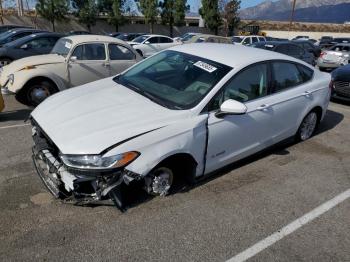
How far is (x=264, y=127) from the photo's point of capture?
4691 mm

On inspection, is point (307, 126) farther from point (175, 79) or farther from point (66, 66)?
point (66, 66)

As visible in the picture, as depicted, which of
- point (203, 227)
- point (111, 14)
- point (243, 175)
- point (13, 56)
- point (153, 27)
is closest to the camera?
point (203, 227)

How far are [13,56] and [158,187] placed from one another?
29.3 feet

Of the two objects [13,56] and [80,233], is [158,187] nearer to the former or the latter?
[80,233]

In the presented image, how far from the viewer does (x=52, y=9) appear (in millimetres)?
33250

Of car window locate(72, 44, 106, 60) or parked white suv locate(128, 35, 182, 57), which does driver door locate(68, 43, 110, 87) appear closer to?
car window locate(72, 44, 106, 60)

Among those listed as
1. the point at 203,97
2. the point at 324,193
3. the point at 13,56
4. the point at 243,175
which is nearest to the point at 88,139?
the point at 203,97

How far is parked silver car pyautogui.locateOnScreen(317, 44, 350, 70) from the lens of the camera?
51.5 feet

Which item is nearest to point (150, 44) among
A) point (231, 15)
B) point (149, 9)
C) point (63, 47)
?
point (63, 47)

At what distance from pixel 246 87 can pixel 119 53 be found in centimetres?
466

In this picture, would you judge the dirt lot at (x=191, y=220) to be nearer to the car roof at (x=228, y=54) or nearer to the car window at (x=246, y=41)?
the car roof at (x=228, y=54)

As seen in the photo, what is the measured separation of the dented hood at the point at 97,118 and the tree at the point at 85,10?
33.5 metres

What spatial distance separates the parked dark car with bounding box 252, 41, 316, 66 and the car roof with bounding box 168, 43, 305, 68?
27.1 feet

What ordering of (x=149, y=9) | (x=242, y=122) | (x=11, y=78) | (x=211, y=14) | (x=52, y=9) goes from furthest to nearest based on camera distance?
(x=211, y=14)
(x=149, y=9)
(x=52, y=9)
(x=11, y=78)
(x=242, y=122)
